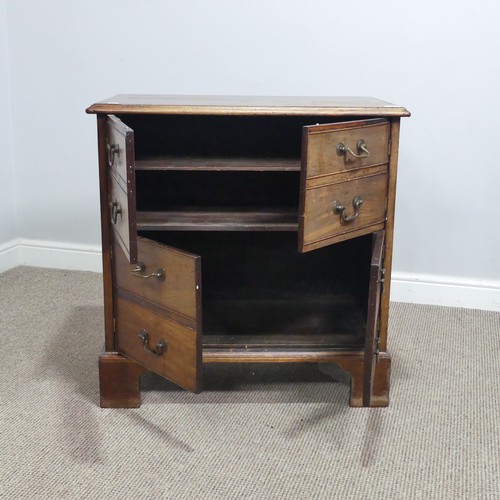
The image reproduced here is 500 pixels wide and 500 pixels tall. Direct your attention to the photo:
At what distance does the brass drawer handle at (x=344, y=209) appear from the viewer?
1344 mm

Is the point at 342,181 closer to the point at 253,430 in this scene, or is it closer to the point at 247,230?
the point at 247,230

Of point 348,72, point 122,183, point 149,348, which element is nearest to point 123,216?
point 122,183

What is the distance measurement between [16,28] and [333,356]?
161cm

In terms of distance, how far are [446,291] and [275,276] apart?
2.14 ft

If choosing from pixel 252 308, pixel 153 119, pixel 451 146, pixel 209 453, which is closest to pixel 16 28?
pixel 153 119

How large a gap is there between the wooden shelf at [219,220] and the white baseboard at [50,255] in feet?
3.25

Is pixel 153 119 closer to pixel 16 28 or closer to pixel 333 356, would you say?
pixel 333 356

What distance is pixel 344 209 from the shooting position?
4.47ft

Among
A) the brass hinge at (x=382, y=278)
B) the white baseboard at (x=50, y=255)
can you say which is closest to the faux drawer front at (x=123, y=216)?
the brass hinge at (x=382, y=278)

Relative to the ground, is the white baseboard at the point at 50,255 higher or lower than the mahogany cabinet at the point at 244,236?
lower

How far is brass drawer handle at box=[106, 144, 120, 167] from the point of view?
1304 millimetres

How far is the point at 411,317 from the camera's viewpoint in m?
2.12

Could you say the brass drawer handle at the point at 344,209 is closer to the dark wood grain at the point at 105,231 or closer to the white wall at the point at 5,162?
the dark wood grain at the point at 105,231

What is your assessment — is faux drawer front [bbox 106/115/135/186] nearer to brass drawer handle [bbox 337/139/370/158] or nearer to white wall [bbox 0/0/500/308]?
brass drawer handle [bbox 337/139/370/158]
